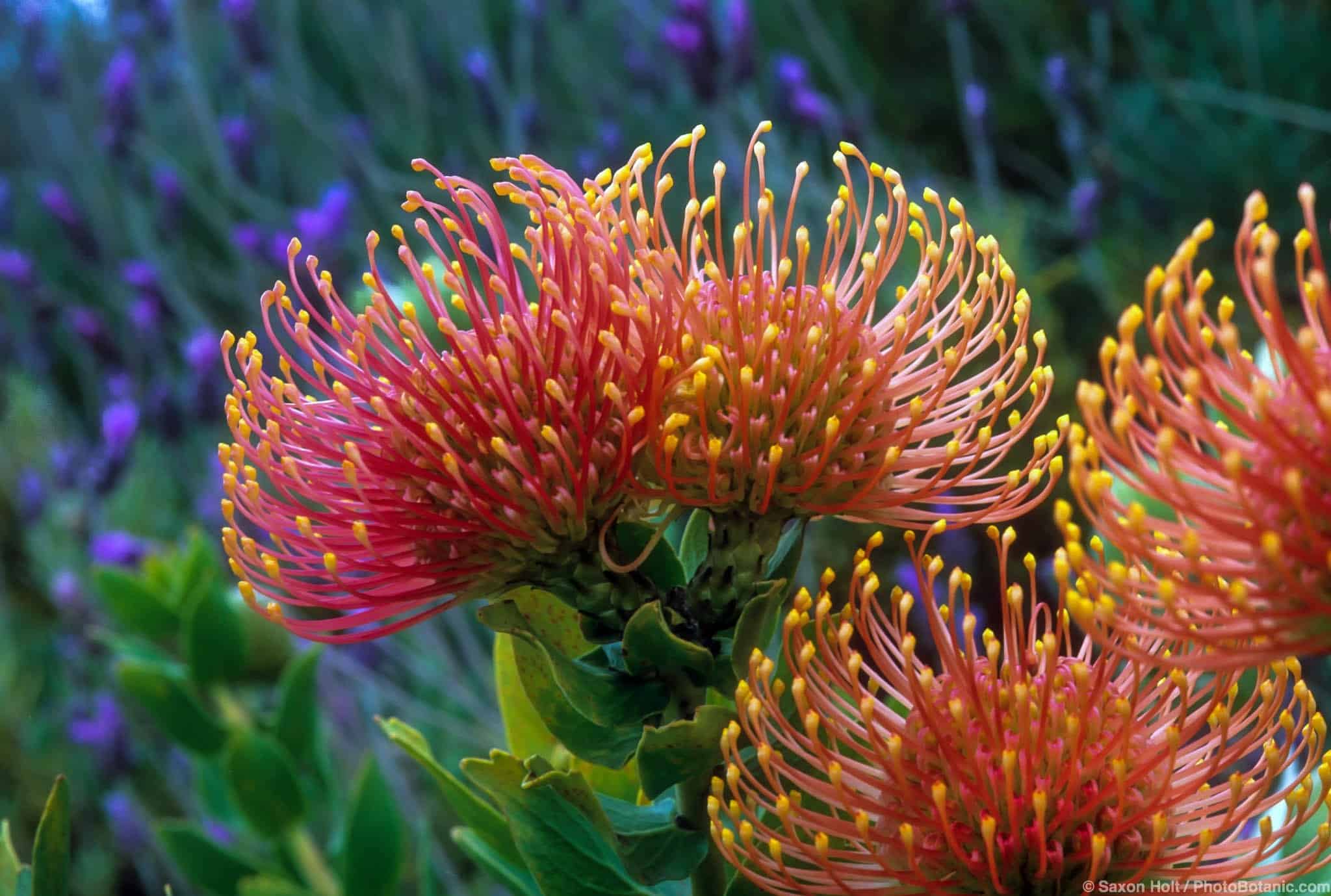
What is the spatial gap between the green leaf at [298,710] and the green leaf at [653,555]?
1.62ft

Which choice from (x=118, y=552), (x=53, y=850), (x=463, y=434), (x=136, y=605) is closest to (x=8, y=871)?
(x=53, y=850)

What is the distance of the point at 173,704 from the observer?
1091 millimetres

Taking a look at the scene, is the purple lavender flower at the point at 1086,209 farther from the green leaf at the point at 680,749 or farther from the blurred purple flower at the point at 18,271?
the blurred purple flower at the point at 18,271

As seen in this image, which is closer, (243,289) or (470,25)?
(243,289)

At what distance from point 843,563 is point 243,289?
1.42m

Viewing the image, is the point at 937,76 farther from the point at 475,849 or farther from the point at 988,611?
the point at 475,849

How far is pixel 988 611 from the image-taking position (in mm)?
2025

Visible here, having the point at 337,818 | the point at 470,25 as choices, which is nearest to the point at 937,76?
the point at 470,25

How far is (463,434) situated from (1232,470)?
35 cm

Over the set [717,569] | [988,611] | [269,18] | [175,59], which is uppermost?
[269,18]

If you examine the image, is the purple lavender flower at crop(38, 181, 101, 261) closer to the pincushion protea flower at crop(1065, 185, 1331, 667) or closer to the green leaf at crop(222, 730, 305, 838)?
the green leaf at crop(222, 730, 305, 838)

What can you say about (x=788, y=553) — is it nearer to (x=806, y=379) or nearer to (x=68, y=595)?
(x=806, y=379)

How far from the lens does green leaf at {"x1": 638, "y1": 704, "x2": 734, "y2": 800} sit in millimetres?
558

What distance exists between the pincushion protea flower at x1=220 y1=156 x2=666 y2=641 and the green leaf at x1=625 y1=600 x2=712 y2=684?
0.04 meters
